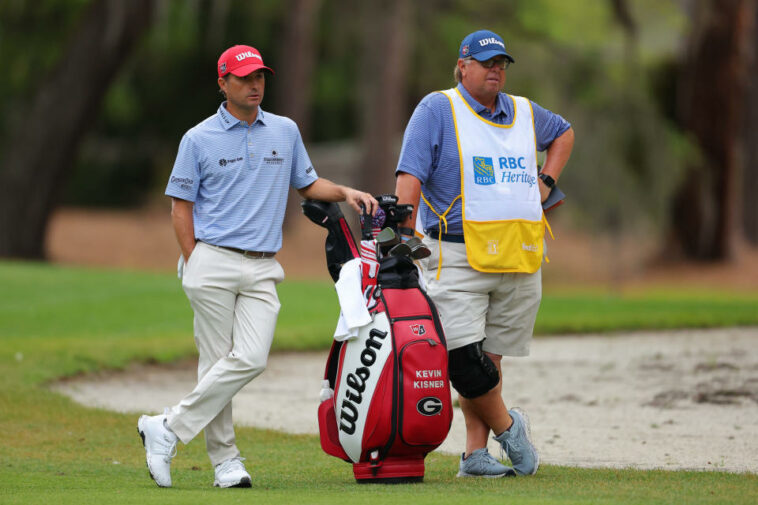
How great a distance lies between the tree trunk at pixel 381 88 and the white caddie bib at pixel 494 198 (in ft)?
69.9

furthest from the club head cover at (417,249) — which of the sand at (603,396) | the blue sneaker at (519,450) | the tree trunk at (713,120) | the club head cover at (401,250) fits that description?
the tree trunk at (713,120)

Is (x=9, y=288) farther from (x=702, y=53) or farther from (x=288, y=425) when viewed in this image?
(x=702, y=53)

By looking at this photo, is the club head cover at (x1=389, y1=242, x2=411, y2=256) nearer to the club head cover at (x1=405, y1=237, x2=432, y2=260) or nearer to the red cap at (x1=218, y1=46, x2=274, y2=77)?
the club head cover at (x1=405, y1=237, x2=432, y2=260)

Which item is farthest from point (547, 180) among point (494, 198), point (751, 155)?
point (751, 155)

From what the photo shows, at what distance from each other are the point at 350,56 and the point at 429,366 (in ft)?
105

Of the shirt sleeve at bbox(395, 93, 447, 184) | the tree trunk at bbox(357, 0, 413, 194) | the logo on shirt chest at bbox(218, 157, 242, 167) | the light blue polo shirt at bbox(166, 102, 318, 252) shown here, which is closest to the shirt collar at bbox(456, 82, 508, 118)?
the shirt sleeve at bbox(395, 93, 447, 184)

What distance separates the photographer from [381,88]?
27.6 metres

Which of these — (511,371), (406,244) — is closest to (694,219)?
(511,371)

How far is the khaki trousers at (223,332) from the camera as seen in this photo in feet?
19.2

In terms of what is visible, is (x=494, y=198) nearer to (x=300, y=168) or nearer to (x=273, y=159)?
(x=300, y=168)

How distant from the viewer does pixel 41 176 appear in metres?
23.2

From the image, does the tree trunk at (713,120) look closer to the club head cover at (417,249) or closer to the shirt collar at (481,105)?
the shirt collar at (481,105)

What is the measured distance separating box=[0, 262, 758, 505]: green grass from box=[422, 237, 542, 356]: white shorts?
0.71 m

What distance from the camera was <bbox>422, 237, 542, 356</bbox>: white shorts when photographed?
600 centimetres
